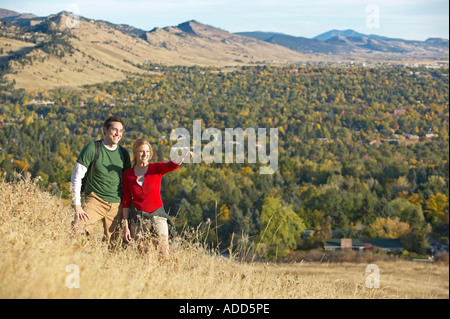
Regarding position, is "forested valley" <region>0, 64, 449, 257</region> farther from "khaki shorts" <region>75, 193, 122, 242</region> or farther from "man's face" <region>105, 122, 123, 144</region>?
"man's face" <region>105, 122, 123, 144</region>

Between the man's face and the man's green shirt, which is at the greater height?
the man's face

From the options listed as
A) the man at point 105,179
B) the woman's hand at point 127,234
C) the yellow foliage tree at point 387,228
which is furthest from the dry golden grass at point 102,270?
the yellow foliage tree at point 387,228

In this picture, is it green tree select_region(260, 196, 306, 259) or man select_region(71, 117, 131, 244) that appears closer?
man select_region(71, 117, 131, 244)

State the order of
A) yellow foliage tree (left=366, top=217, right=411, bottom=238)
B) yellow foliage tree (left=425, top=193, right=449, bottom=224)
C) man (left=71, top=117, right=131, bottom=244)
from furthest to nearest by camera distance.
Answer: yellow foliage tree (left=425, top=193, right=449, bottom=224) < yellow foliage tree (left=366, top=217, right=411, bottom=238) < man (left=71, top=117, right=131, bottom=244)

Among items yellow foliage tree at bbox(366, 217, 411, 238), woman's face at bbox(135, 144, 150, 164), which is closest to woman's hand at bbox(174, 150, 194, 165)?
woman's face at bbox(135, 144, 150, 164)

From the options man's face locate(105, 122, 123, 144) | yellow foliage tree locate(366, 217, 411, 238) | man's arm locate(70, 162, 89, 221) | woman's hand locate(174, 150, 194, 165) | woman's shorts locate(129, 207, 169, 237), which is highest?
man's face locate(105, 122, 123, 144)

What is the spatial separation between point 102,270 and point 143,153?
1178 millimetres

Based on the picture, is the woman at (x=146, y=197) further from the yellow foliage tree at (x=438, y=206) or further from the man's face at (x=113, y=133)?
the yellow foliage tree at (x=438, y=206)

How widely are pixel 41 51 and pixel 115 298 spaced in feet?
445

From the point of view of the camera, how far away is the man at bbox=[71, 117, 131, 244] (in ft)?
14.1

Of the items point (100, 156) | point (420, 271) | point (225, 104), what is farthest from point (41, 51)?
point (100, 156)

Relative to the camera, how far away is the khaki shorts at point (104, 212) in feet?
14.5

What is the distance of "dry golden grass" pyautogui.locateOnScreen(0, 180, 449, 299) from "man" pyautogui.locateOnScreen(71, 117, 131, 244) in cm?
22
